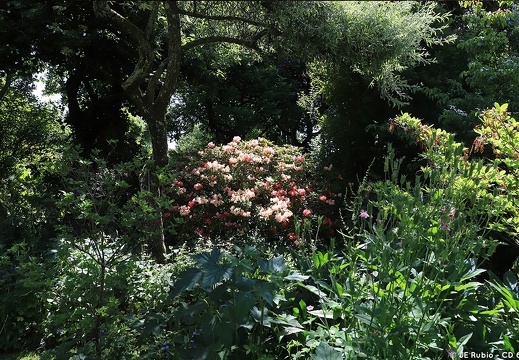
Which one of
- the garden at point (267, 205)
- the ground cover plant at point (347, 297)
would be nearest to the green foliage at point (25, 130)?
the garden at point (267, 205)

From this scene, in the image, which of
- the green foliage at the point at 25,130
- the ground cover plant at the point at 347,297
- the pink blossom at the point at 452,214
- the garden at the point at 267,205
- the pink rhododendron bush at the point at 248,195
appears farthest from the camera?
the green foliage at the point at 25,130

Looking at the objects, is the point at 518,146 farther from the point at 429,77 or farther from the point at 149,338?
the point at 429,77

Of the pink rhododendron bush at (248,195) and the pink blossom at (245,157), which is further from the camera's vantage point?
the pink blossom at (245,157)

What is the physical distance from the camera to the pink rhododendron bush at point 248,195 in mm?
5305

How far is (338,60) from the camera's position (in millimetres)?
4039

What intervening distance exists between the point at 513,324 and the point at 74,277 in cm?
244

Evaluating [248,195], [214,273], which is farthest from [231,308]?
[248,195]

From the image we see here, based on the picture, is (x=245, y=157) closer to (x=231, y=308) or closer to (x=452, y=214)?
(x=452, y=214)

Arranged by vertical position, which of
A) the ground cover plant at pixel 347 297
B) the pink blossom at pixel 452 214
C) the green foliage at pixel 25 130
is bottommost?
the ground cover plant at pixel 347 297

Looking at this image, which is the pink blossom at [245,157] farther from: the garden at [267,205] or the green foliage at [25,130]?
the green foliage at [25,130]

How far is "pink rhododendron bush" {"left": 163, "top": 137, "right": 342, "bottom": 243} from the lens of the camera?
17.4 feet

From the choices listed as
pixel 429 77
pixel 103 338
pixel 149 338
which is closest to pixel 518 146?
pixel 149 338

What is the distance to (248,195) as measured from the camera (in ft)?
17.4

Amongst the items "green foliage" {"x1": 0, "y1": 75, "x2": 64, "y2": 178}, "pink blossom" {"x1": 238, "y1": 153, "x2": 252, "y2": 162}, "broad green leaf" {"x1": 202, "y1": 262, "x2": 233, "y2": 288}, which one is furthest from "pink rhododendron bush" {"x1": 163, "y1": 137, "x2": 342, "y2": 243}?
"green foliage" {"x1": 0, "y1": 75, "x2": 64, "y2": 178}
